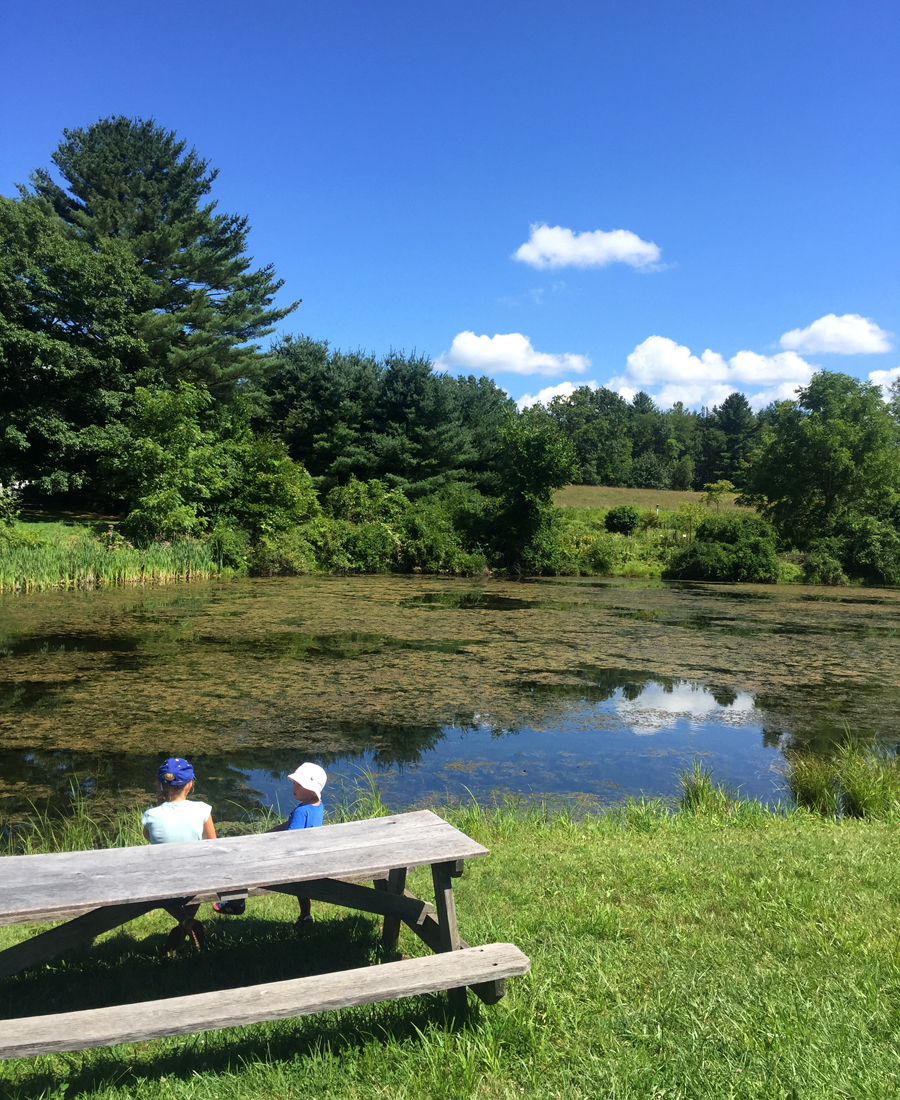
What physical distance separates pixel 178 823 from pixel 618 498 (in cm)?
4620

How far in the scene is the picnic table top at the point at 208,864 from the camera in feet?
7.61

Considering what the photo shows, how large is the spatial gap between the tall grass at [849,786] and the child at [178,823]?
473cm

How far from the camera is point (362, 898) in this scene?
307 cm

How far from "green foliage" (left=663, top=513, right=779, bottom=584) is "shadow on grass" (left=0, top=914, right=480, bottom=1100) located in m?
28.8

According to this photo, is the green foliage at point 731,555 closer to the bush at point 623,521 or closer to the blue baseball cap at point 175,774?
the bush at point 623,521

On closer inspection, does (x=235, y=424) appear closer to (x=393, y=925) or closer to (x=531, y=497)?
(x=531, y=497)

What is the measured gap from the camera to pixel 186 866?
258 cm

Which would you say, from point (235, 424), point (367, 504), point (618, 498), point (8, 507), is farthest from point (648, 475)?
point (8, 507)

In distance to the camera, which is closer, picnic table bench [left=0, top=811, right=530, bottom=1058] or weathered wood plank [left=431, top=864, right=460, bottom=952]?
picnic table bench [left=0, top=811, right=530, bottom=1058]

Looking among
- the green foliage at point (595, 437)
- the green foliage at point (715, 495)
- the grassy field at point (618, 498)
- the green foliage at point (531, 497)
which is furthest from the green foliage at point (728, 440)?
the green foliage at point (531, 497)

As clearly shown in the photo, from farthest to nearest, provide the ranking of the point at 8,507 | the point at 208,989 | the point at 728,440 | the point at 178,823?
the point at 728,440
the point at 8,507
the point at 178,823
the point at 208,989

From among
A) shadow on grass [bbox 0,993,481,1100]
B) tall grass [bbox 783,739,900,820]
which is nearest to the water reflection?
tall grass [bbox 783,739,900,820]

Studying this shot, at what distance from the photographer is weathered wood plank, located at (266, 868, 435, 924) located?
301 centimetres

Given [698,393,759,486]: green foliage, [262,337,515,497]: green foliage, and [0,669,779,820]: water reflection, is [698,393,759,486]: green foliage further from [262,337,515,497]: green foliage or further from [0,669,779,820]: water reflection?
[0,669,779,820]: water reflection
